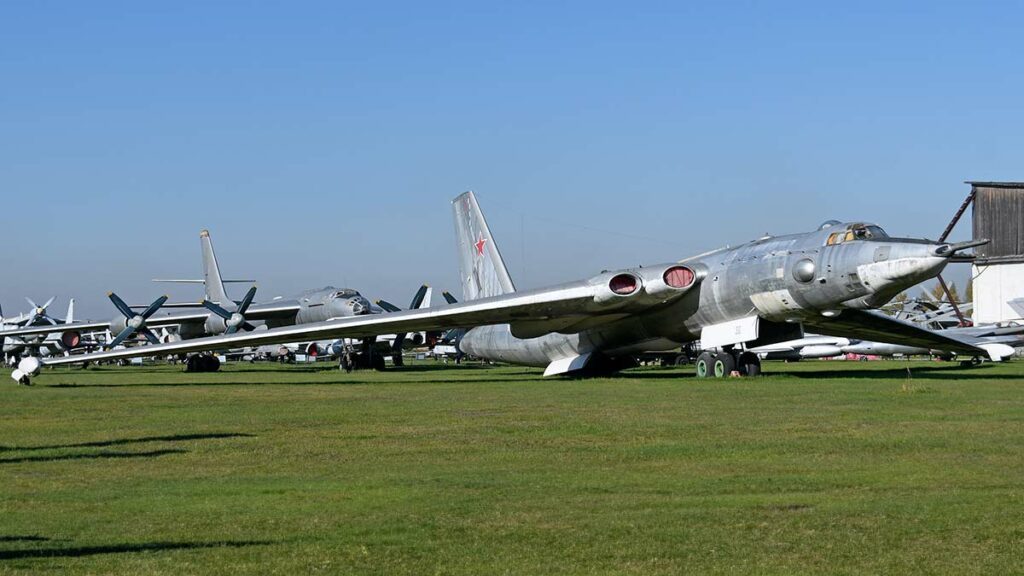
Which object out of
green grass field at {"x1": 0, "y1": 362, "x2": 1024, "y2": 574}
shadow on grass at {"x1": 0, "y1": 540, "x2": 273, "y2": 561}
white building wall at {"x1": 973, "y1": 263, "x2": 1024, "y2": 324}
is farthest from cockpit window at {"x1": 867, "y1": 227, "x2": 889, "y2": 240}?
white building wall at {"x1": 973, "y1": 263, "x2": 1024, "y2": 324}

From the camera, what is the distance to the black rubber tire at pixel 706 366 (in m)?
24.4

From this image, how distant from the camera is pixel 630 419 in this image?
1359 centimetres

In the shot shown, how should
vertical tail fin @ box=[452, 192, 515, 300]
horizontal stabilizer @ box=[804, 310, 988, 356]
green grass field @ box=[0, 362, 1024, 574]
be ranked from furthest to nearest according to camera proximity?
1. vertical tail fin @ box=[452, 192, 515, 300]
2. horizontal stabilizer @ box=[804, 310, 988, 356]
3. green grass field @ box=[0, 362, 1024, 574]

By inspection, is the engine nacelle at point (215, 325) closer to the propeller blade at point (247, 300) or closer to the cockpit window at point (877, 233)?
the propeller blade at point (247, 300)

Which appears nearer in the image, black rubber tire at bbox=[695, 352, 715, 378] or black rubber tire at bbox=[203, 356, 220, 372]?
black rubber tire at bbox=[695, 352, 715, 378]

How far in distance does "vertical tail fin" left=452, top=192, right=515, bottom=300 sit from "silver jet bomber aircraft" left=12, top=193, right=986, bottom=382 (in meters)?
2.79

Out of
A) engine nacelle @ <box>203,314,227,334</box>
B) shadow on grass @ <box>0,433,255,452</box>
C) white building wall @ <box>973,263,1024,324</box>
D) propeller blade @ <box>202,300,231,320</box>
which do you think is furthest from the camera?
white building wall @ <box>973,263,1024,324</box>

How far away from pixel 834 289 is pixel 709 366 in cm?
351

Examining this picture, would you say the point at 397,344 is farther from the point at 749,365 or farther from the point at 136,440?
the point at 136,440

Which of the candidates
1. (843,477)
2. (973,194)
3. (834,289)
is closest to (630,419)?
(843,477)

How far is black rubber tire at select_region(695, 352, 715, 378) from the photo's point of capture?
2439 cm

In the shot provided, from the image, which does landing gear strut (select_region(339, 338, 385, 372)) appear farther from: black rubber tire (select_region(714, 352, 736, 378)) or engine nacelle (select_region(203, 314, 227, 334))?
black rubber tire (select_region(714, 352, 736, 378))

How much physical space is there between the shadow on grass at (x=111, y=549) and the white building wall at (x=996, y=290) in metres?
55.7

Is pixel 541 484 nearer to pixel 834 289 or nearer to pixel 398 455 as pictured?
pixel 398 455
